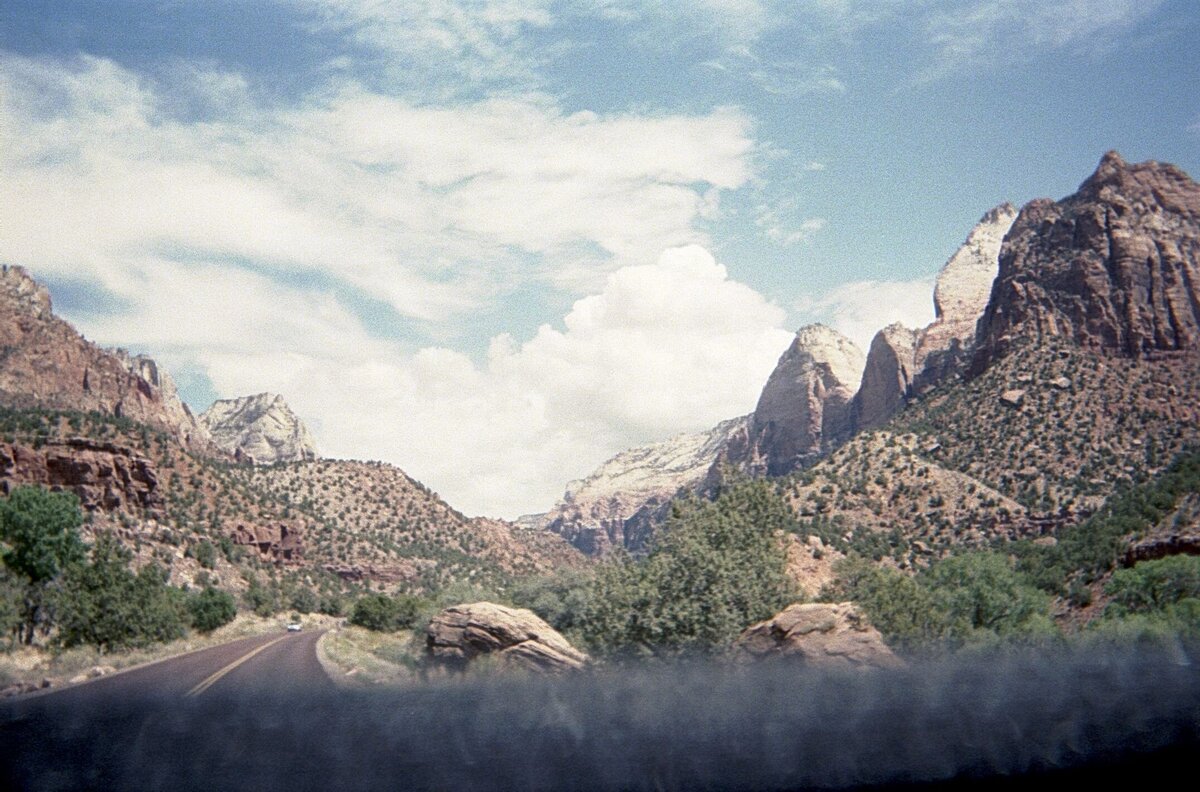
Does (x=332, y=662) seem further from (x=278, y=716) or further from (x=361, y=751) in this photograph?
(x=361, y=751)

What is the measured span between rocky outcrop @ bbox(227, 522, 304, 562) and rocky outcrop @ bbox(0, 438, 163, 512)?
812cm

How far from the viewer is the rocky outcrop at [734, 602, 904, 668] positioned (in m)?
15.6

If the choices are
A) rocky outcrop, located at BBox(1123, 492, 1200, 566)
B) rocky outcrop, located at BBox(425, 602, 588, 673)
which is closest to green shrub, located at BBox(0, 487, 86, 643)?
rocky outcrop, located at BBox(425, 602, 588, 673)

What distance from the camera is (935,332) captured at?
154 meters

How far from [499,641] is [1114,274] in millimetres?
85023

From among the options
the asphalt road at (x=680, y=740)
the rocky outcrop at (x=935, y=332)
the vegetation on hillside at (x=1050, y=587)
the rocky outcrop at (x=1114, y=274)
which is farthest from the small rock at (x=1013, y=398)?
the rocky outcrop at (x=935, y=332)

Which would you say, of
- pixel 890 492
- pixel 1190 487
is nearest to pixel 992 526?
pixel 890 492

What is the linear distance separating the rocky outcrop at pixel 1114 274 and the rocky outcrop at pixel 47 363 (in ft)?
310

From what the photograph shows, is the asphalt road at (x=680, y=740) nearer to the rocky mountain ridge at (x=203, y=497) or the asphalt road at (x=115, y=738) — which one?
the asphalt road at (x=115, y=738)

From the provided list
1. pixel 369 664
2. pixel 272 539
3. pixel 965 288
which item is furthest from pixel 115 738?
pixel 965 288

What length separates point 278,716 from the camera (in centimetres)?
907

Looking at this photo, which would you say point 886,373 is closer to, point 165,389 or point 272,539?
point 272,539

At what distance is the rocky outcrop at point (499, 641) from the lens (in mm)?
21000

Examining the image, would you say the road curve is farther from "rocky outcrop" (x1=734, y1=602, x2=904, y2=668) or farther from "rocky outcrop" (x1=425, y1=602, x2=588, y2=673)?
"rocky outcrop" (x1=734, y1=602, x2=904, y2=668)
